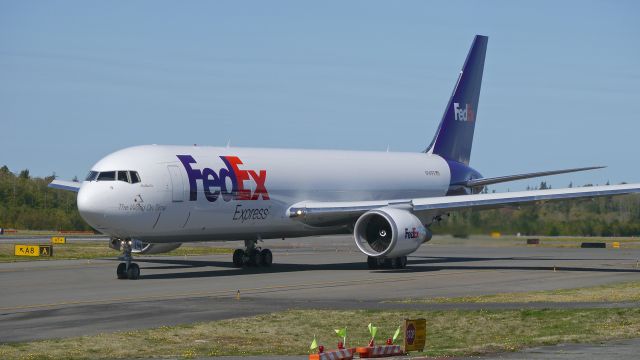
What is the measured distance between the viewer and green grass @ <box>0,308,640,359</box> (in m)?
19.7

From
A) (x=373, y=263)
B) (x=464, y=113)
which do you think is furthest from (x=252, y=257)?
(x=464, y=113)

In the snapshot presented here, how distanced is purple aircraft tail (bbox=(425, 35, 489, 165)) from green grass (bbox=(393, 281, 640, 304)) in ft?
74.4

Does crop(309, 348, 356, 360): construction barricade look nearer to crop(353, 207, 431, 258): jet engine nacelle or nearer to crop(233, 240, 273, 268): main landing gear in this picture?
crop(353, 207, 431, 258): jet engine nacelle

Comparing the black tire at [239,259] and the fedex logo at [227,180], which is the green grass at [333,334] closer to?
the fedex logo at [227,180]

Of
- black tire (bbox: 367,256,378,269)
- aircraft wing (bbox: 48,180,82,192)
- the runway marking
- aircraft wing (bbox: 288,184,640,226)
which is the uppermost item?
aircraft wing (bbox: 48,180,82,192)

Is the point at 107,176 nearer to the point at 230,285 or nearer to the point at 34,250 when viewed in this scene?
the point at 230,285

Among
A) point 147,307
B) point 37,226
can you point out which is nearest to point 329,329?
point 147,307

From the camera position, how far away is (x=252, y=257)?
43875mm

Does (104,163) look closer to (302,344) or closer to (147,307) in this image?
(147,307)

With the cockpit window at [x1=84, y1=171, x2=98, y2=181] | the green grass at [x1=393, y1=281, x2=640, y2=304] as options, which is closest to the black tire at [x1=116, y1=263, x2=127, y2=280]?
the cockpit window at [x1=84, y1=171, x2=98, y2=181]

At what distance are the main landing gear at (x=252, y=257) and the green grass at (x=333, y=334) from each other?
709 inches

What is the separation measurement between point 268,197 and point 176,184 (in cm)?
516

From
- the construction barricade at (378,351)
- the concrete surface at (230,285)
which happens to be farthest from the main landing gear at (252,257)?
the construction barricade at (378,351)

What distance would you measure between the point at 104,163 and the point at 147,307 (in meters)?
11.5
